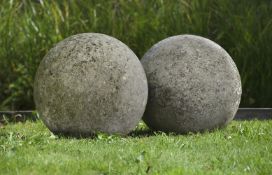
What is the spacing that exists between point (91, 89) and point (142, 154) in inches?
71.0

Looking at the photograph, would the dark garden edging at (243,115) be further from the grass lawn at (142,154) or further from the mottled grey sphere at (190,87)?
the grass lawn at (142,154)

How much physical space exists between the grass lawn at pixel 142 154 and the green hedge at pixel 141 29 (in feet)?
12.6

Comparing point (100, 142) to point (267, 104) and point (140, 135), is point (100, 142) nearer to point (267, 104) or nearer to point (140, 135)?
point (140, 135)

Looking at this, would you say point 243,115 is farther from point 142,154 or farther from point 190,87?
point 142,154

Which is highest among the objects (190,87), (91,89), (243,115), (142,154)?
(91,89)

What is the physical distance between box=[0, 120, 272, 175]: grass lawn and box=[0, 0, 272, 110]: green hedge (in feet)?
12.6

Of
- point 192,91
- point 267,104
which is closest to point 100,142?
point 192,91

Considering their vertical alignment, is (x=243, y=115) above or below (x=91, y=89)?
below

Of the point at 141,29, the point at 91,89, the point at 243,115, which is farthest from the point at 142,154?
the point at 141,29

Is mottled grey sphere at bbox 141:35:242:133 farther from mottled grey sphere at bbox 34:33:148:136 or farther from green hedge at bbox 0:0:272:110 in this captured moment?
green hedge at bbox 0:0:272:110

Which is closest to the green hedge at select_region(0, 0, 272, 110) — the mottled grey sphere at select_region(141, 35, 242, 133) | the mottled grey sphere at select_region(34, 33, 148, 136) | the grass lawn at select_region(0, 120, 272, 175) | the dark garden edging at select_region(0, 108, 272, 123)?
the dark garden edging at select_region(0, 108, 272, 123)

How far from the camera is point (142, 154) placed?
6469 mm

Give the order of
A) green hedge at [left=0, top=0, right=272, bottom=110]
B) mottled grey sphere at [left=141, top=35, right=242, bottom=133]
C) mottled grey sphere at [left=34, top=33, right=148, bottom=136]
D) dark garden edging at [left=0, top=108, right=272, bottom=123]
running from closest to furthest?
mottled grey sphere at [left=34, top=33, right=148, bottom=136] → mottled grey sphere at [left=141, top=35, right=242, bottom=133] → dark garden edging at [left=0, top=108, right=272, bottom=123] → green hedge at [left=0, top=0, right=272, bottom=110]

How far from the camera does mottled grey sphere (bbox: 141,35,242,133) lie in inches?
342
